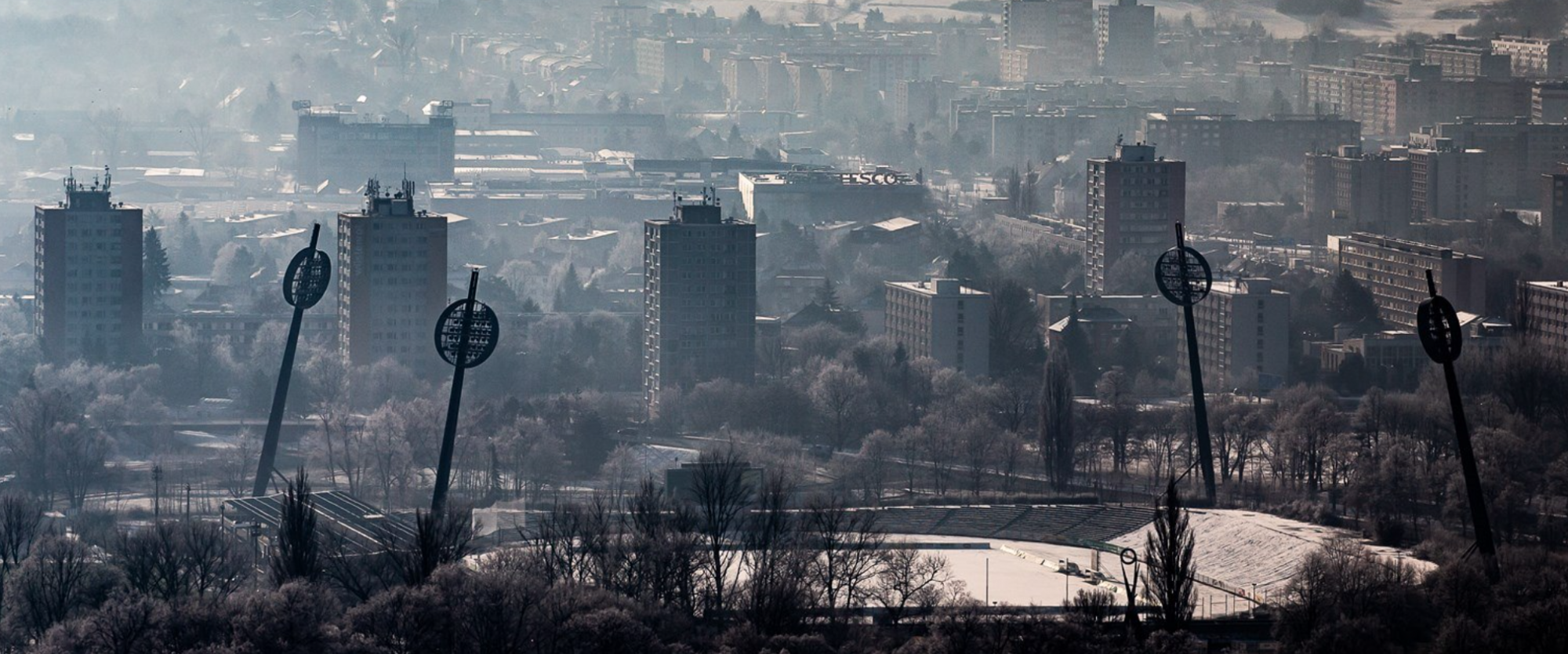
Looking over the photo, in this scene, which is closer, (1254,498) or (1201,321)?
(1254,498)

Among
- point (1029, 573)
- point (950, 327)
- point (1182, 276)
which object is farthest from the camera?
point (950, 327)

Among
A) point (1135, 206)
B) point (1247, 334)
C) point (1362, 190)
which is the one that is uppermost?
point (1362, 190)

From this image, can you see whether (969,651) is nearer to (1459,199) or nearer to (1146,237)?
(1146,237)

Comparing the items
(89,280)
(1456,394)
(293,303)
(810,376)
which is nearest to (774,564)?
(1456,394)

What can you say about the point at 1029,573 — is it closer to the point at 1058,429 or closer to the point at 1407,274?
the point at 1058,429

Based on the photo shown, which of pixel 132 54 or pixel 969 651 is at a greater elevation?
pixel 132 54

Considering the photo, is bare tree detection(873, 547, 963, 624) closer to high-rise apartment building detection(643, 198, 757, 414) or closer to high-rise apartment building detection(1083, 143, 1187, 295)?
high-rise apartment building detection(643, 198, 757, 414)

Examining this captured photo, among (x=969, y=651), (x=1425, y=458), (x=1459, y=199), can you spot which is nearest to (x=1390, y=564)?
(x=969, y=651)
